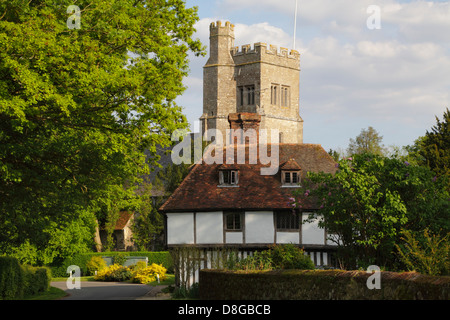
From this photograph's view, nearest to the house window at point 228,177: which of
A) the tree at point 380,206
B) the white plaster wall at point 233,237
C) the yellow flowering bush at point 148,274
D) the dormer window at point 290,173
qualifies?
the dormer window at point 290,173

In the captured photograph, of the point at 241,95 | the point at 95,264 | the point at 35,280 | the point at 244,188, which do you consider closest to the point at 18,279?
the point at 35,280

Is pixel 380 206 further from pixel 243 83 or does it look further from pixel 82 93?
pixel 243 83

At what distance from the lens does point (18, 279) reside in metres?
30.1

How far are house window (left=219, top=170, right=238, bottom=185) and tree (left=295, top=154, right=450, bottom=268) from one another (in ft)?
43.0

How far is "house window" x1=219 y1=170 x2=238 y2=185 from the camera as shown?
37.2m

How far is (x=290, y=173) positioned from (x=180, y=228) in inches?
264

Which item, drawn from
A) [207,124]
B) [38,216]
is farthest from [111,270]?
[207,124]

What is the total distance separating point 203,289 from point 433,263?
9289 millimetres

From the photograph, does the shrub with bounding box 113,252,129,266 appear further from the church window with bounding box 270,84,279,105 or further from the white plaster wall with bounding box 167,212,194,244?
the church window with bounding box 270,84,279,105

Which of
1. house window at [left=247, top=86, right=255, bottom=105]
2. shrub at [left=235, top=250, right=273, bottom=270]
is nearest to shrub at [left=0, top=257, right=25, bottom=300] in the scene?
shrub at [left=235, top=250, right=273, bottom=270]

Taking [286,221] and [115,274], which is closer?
[286,221]

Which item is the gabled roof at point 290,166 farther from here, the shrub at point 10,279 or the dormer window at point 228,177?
the shrub at point 10,279

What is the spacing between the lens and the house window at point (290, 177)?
3725 centimetres

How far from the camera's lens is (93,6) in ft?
63.8
